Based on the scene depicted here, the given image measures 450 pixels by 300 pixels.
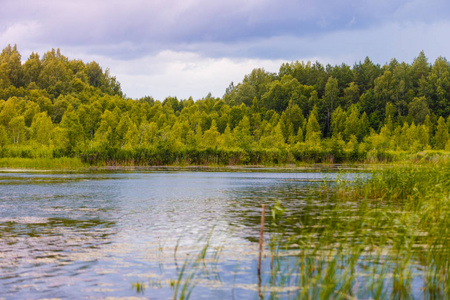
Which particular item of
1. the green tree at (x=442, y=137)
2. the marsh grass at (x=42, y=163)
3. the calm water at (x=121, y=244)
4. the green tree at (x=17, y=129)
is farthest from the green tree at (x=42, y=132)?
the green tree at (x=442, y=137)

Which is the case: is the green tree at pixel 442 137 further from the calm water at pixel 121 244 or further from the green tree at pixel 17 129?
the calm water at pixel 121 244

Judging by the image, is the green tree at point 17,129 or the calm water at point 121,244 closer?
the calm water at point 121,244

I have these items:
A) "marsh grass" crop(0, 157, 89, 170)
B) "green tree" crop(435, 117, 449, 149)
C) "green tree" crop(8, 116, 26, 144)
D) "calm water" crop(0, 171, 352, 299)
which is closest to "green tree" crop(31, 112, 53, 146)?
"green tree" crop(8, 116, 26, 144)

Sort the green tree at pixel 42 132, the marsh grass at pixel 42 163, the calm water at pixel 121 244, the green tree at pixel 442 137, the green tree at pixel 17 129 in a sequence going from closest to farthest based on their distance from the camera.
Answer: the calm water at pixel 121 244
the marsh grass at pixel 42 163
the green tree at pixel 17 129
the green tree at pixel 42 132
the green tree at pixel 442 137

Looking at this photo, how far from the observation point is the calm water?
1016cm

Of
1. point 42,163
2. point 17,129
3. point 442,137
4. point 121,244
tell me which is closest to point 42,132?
point 17,129

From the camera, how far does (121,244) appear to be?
14.6m

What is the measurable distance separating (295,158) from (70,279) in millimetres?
82238

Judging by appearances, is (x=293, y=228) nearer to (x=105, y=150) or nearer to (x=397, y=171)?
(x=397, y=171)

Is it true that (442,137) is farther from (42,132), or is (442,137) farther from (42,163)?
(42,163)

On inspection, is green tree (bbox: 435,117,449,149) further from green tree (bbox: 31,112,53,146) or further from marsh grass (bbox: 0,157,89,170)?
marsh grass (bbox: 0,157,89,170)

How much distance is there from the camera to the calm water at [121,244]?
10164 millimetres

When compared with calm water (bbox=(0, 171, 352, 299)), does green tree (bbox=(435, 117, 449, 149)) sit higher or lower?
higher

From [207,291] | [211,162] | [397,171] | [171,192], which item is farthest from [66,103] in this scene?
[207,291]
